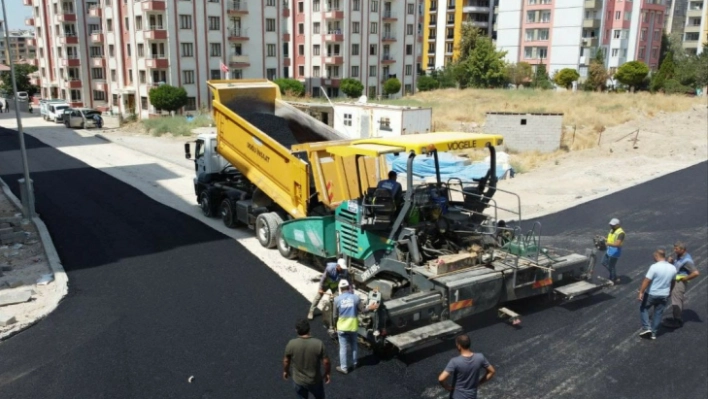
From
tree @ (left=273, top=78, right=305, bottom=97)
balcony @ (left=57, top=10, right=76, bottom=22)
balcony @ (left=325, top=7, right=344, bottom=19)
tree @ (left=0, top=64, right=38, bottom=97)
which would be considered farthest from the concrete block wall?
tree @ (left=0, top=64, right=38, bottom=97)

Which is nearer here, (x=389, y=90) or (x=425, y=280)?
(x=425, y=280)

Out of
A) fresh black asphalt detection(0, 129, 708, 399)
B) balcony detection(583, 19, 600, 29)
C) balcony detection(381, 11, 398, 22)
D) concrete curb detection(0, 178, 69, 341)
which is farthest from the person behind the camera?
balcony detection(583, 19, 600, 29)

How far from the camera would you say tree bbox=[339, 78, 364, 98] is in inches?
2162

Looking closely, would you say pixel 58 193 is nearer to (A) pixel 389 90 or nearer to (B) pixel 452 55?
(A) pixel 389 90

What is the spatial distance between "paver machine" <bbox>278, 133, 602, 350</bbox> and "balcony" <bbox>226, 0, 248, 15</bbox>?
4277 cm

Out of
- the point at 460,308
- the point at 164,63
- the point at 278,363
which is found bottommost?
the point at 278,363

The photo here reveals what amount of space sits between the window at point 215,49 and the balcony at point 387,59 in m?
20.3

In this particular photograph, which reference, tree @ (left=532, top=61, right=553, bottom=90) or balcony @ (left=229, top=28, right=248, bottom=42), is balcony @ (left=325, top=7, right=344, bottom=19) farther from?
tree @ (left=532, top=61, right=553, bottom=90)

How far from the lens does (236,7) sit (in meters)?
49.6

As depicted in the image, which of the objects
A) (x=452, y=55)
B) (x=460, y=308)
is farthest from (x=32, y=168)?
(x=452, y=55)

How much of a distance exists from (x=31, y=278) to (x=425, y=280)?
7.24 m

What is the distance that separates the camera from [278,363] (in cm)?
780

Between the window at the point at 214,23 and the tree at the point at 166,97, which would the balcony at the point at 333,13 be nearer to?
the window at the point at 214,23

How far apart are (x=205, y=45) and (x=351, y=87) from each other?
45.3ft
